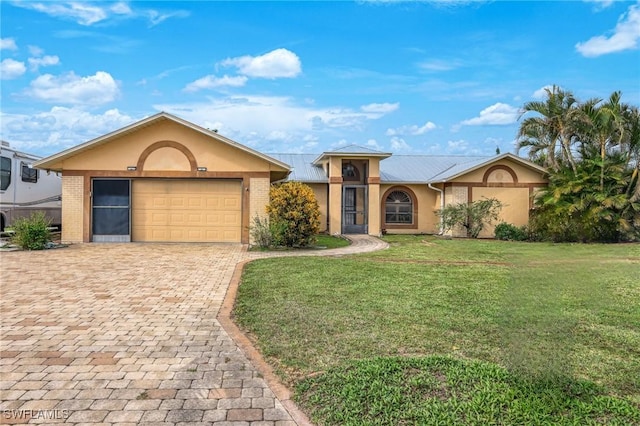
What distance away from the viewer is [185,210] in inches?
623

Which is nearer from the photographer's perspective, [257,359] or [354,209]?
[257,359]

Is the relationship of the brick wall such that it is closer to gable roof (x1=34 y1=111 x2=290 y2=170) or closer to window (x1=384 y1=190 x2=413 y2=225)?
gable roof (x1=34 y1=111 x2=290 y2=170)

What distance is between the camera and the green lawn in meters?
3.22

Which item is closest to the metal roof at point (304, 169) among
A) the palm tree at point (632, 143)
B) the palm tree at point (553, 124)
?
the palm tree at point (553, 124)

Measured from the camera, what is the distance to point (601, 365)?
4109 mm

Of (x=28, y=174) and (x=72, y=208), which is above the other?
(x=28, y=174)

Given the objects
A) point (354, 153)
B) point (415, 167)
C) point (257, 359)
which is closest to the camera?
point (257, 359)

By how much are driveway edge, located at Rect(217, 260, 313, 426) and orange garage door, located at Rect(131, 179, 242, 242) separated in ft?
28.3

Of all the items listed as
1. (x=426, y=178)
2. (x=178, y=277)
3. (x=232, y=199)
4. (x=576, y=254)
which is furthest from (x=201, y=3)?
(x=426, y=178)

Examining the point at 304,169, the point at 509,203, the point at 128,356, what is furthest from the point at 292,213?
the point at 509,203

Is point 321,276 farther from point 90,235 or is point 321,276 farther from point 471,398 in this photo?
point 90,235

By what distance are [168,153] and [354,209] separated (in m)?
9.49

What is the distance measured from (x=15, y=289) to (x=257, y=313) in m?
4.88

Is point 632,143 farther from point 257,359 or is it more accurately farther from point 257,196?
point 257,359
